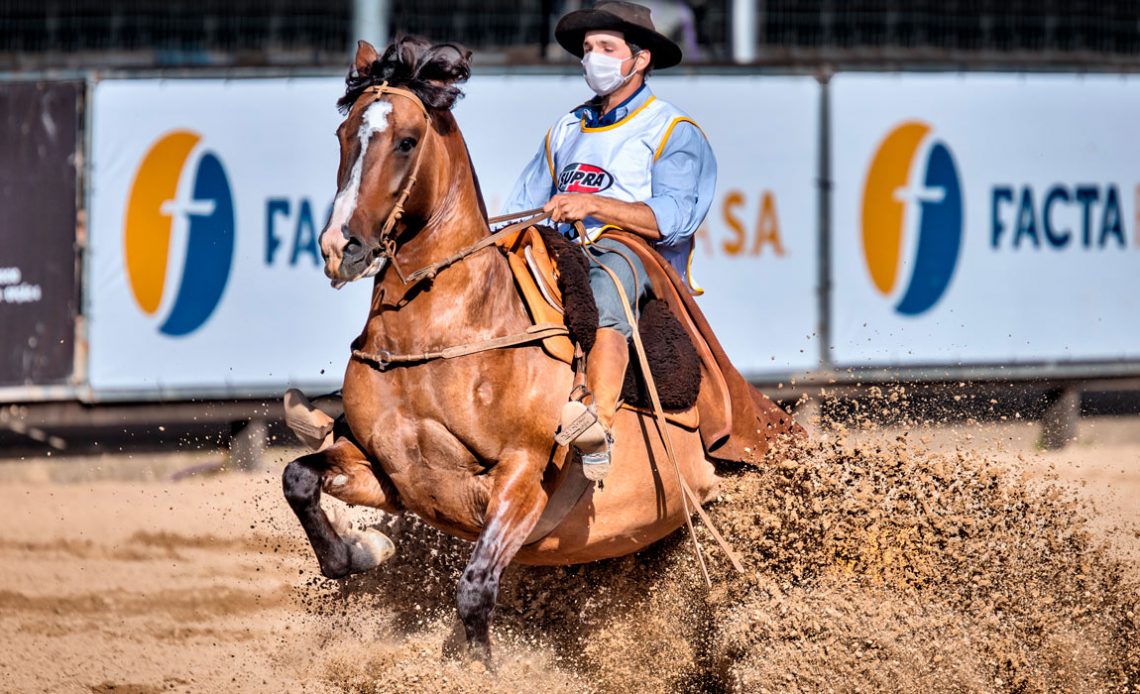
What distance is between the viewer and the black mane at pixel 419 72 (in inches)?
161

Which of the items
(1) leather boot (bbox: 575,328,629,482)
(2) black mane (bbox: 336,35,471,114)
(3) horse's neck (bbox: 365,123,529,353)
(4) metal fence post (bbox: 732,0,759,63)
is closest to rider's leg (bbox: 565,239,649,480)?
(1) leather boot (bbox: 575,328,629,482)

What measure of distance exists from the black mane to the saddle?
56 cm

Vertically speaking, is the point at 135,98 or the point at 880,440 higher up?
the point at 135,98

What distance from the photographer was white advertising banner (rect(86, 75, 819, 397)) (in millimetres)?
9031

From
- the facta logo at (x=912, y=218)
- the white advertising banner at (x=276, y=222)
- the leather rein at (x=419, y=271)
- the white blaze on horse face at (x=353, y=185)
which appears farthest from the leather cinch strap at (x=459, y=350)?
the facta logo at (x=912, y=218)

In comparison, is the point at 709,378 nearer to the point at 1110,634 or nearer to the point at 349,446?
the point at 349,446

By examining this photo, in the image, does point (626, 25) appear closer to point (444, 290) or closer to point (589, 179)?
point (589, 179)

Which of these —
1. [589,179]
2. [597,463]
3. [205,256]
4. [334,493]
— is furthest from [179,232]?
[597,463]

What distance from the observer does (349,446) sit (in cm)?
443

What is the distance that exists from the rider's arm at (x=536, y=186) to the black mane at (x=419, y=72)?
0.92m

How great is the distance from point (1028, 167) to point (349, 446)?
6.56 metres

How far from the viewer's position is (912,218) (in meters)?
9.45

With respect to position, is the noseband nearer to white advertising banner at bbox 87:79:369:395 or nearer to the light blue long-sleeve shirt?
the light blue long-sleeve shirt

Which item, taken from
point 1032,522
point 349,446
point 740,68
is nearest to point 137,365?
point 740,68
